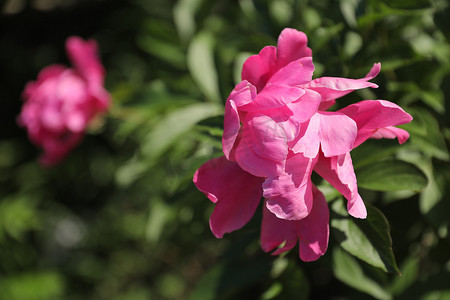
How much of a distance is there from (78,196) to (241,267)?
1325 millimetres

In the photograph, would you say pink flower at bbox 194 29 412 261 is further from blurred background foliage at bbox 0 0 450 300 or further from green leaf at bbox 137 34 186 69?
green leaf at bbox 137 34 186 69

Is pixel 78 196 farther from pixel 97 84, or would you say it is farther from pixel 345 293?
pixel 345 293

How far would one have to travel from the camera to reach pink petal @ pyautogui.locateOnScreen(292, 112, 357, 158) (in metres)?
0.47

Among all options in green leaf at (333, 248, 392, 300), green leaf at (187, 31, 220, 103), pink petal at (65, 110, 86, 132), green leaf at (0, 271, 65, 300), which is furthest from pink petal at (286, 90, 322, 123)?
green leaf at (0, 271, 65, 300)

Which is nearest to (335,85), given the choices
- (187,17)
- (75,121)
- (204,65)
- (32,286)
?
(204,65)

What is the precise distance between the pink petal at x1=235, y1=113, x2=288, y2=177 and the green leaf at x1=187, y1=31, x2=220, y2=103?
0.40 metres

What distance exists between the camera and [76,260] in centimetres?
220

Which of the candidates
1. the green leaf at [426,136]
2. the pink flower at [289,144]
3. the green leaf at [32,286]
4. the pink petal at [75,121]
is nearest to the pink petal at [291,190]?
the pink flower at [289,144]

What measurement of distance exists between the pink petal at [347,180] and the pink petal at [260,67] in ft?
0.41

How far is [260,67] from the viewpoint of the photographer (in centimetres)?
54

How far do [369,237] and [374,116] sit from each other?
0.48 feet

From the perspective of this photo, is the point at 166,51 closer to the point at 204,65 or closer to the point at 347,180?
the point at 204,65

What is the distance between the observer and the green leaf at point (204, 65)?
90 cm

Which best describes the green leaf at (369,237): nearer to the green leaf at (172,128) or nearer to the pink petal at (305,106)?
the pink petal at (305,106)
